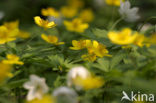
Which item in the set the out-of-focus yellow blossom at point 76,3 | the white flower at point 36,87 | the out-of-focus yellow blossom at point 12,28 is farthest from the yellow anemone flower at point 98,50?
the out-of-focus yellow blossom at point 76,3

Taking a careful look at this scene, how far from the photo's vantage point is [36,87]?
1.46m

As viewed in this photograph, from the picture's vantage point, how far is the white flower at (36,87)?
1416 millimetres

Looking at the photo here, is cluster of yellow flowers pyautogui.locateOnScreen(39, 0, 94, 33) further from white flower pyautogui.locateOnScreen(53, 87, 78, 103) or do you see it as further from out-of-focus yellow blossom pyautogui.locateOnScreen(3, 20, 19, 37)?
white flower pyautogui.locateOnScreen(53, 87, 78, 103)

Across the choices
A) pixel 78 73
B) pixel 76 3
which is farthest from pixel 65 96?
pixel 76 3

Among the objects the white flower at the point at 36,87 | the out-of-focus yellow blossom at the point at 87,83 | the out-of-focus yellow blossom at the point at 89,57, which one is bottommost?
the out-of-focus yellow blossom at the point at 87,83

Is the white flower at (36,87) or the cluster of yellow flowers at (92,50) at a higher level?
the cluster of yellow flowers at (92,50)

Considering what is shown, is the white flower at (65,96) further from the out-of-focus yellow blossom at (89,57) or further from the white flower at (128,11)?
the white flower at (128,11)

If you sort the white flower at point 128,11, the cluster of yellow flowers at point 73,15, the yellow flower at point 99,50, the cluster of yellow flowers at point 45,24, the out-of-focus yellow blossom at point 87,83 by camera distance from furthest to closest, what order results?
1. the cluster of yellow flowers at point 73,15
2. the white flower at point 128,11
3. the cluster of yellow flowers at point 45,24
4. the yellow flower at point 99,50
5. the out-of-focus yellow blossom at point 87,83

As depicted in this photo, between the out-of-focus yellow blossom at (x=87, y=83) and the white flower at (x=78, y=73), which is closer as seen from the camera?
the out-of-focus yellow blossom at (x=87, y=83)

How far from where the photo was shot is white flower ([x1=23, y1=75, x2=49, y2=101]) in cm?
142

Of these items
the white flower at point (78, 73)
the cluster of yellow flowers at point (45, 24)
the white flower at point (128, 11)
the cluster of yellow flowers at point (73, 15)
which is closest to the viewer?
the white flower at point (78, 73)

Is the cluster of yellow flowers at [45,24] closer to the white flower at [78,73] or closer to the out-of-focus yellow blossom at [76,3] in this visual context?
the white flower at [78,73]

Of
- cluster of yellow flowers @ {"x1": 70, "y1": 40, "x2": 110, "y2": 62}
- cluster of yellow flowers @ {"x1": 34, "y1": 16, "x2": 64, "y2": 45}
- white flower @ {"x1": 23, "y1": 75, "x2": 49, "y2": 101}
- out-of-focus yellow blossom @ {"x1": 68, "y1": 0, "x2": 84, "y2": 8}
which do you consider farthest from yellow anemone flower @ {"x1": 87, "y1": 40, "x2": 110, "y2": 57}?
out-of-focus yellow blossom @ {"x1": 68, "y1": 0, "x2": 84, "y2": 8}

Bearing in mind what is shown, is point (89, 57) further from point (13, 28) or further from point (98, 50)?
point (13, 28)
